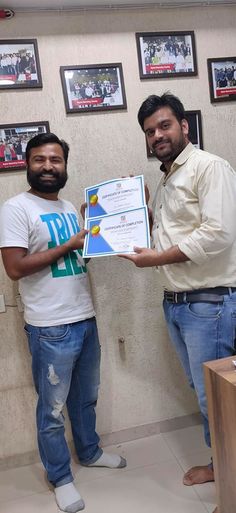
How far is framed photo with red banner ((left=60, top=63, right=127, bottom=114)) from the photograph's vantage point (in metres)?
1.86

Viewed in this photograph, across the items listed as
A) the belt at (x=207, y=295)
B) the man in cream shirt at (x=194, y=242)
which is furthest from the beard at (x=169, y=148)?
the belt at (x=207, y=295)

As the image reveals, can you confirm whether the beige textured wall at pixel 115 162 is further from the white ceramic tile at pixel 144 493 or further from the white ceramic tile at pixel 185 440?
the white ceramic tile at pixel 144 493

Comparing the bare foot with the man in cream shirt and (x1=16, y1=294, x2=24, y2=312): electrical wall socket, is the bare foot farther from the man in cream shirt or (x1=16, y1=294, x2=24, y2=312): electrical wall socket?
(x1=16, y1=294, x2=24, y2=312): electrical wall socket

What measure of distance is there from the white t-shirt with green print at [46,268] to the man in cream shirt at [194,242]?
342 millimetres

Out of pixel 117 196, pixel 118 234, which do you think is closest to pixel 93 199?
pixel 117 196

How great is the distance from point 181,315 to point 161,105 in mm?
811

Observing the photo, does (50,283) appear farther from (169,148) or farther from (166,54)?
(166,54)

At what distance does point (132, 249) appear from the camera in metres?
1.51

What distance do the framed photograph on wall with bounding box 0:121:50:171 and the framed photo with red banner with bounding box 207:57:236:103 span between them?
856 mm

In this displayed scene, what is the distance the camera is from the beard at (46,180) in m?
1.66

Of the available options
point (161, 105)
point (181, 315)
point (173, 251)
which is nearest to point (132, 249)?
point (173, 251)

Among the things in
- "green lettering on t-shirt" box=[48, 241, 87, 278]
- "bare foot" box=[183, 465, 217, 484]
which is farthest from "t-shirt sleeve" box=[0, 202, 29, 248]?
"bare foot" box=[183, 465, 217, 484]

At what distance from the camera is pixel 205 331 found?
1.50 metres

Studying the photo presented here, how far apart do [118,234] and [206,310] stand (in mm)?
439
